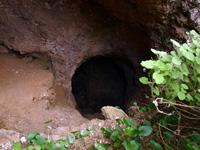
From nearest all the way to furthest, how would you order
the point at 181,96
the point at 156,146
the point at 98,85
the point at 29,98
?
the point at 181,96 < the point at 156,146 < the point at 29,98 < the point at 98,85

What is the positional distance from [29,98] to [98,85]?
2997mm

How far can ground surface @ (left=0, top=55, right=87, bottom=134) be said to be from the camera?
2258 mm

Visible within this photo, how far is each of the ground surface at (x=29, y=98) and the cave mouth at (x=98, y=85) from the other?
6.05 feet

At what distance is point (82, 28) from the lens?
3900 mm

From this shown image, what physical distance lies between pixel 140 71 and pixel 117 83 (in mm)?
1160

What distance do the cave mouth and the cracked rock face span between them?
96cm

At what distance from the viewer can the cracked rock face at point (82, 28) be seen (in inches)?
121

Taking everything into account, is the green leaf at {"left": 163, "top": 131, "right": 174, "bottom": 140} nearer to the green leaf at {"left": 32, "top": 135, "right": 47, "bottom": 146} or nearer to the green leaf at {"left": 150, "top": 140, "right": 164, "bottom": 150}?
the green leaf at {"left": 150, "top": 140, "right": 164, "bottom": 150}

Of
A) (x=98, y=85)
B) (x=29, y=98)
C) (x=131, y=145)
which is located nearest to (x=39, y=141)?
(x=131, y=145)

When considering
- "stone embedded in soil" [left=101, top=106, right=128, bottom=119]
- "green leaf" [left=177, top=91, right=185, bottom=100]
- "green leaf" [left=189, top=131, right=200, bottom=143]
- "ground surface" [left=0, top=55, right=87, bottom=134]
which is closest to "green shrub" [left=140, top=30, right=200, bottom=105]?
"green leaf" [left=177, top=91, right=185, bottom=100]

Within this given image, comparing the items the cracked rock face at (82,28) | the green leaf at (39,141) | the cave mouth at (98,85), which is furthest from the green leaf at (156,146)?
the cave mouth at (98,85)

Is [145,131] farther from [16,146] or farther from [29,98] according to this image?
[29,98]

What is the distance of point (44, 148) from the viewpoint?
4.76 feet

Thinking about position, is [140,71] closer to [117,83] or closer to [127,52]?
[127,52]
